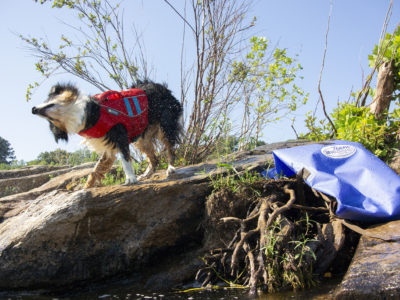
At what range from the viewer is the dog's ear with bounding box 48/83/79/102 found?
3.84 m

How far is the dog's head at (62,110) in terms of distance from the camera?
372cm

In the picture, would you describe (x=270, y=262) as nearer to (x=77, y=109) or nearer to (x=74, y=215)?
(x=74, y=215)

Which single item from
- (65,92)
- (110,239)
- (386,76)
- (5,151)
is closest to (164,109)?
(65,92)

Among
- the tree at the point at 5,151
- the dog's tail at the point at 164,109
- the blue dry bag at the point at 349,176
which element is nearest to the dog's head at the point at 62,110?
the dog's tail at the point at 164,109

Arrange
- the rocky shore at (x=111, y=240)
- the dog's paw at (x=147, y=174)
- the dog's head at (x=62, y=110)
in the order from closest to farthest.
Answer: the rocky shore at (x=111, y=240), the dog's head at (x=62, y=110), the dog's paw at (x=147, y=174)

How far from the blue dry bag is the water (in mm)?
670

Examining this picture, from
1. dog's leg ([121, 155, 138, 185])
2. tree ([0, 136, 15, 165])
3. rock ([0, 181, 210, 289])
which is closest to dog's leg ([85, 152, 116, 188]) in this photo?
dog's leg ([121, 155, 138, 185])

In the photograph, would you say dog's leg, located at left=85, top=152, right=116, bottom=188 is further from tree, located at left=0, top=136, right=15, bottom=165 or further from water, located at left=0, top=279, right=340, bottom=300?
tree, located at left=0, top=136, right=15, bottom=165

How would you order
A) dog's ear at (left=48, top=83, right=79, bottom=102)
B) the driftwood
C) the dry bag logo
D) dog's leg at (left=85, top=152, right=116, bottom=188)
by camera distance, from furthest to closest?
dog's leg at (left=85, top=152, right=116, bottom=188), dog's ear at (left=48, top=83, right=79, bottom=102), the dry bag logo, the driftwood

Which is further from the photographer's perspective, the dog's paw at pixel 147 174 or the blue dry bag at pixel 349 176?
the dog's paw at pixel 147 174

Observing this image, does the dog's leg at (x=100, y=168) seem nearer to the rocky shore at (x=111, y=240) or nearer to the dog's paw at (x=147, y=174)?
the rocky shore at (x=111, y=240)

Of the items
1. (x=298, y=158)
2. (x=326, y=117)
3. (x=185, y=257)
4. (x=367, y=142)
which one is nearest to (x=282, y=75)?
(x=326, y=117)

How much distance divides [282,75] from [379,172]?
3.54m

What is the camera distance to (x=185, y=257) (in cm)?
347
